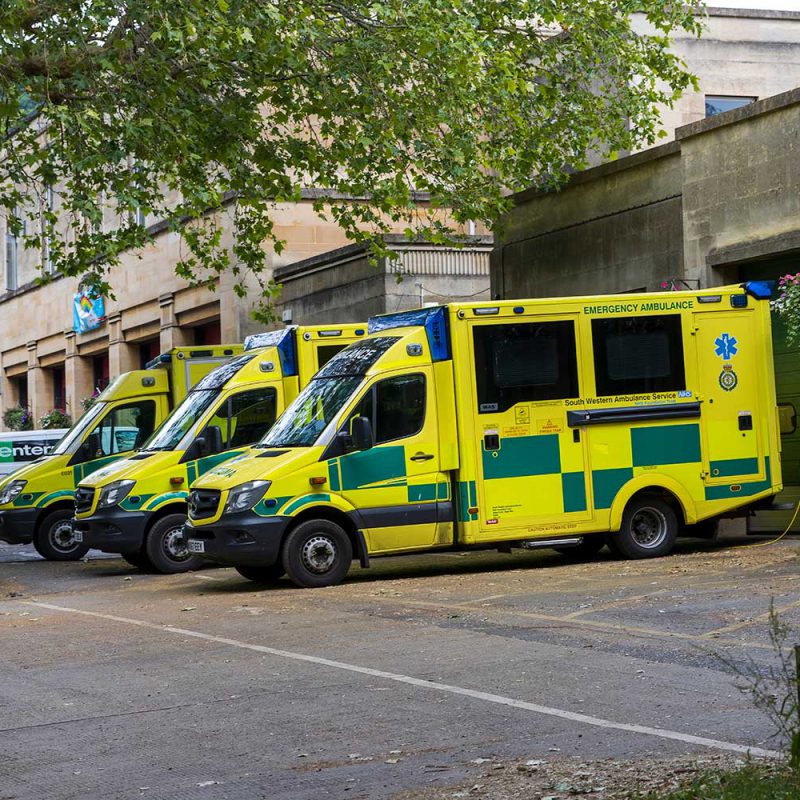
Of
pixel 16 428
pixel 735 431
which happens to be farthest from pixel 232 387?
pixel 16 428

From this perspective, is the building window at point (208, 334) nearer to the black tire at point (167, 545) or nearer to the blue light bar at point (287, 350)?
the blue light bar at point (287, 350)

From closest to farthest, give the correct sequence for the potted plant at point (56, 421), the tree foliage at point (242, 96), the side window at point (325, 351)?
the tree foliage at point (242, 96) → the side window at point (325, 351) → the potted plant at point (56, 421)

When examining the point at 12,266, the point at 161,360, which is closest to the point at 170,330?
Result: the point at 12,266

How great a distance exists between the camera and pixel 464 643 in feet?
36.2

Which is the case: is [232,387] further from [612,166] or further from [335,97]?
[612,166]

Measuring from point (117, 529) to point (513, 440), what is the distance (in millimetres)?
5083

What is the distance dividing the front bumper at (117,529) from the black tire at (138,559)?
237 millimetres

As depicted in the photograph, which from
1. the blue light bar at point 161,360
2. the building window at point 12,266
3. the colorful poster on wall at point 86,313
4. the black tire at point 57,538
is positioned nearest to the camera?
the black tire at point 57,538

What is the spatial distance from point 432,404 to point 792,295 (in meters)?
4.51

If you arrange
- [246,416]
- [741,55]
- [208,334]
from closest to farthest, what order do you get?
[246,416]
[741,55]
[208,334]

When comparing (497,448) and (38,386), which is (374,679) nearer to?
(497,448)

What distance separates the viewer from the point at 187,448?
733 inches

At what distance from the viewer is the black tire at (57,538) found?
71.4 ft

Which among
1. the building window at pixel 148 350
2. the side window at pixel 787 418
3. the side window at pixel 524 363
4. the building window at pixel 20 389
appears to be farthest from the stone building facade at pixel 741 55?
the building window at pixel 20 389
